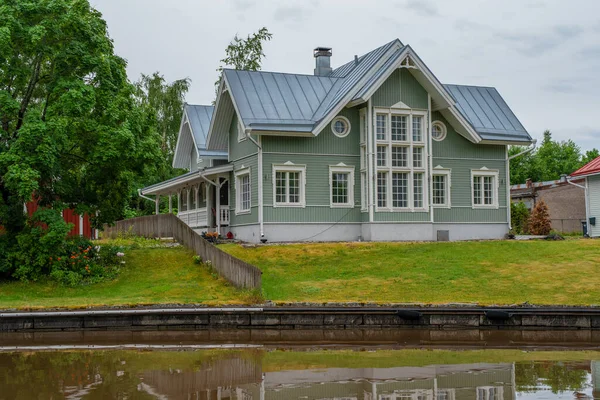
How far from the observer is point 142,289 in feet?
74.2

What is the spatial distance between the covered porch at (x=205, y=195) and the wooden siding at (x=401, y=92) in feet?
22.7

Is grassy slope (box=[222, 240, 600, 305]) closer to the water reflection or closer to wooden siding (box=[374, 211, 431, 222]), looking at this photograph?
wooden siding (box=[374, 211, 431, 222])

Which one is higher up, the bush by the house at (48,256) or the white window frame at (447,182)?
the white window frame at (447,182)

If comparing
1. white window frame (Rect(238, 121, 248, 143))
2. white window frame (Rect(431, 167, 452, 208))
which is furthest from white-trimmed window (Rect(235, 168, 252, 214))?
white window frame (Rect(431, 167, 452, 208))

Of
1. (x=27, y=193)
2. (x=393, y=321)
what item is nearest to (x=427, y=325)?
(x=393, y=321)

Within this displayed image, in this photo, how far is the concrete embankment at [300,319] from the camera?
18188 millimetres

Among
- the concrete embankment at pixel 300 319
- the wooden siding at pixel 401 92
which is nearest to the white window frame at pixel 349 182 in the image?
the wooden siding at pixel 401 92

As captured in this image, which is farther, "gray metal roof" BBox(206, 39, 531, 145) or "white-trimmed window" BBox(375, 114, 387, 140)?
"white-trimmed window" BBox(375, 114, 387, 140)

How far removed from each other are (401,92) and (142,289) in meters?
14.0

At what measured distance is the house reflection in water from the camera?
1060 cm

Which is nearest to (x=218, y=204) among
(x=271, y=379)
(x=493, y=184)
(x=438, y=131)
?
(x=438, y=131)

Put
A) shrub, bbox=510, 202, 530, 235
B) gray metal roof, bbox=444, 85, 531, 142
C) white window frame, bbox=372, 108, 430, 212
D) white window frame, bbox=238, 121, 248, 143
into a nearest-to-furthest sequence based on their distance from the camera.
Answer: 1. white window frame, bbox=372, 108, 430, 212
2. white window frame, bbox=238, 121, 248, 143
3. gray metal roof, bbox=444, 85, 531, 142
4. shrub, bbox=510, 202, 530, 235

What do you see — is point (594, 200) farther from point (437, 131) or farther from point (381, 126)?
point (381, 126)

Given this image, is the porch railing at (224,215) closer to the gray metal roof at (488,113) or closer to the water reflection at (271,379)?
the gray metal roof at (488,113)
